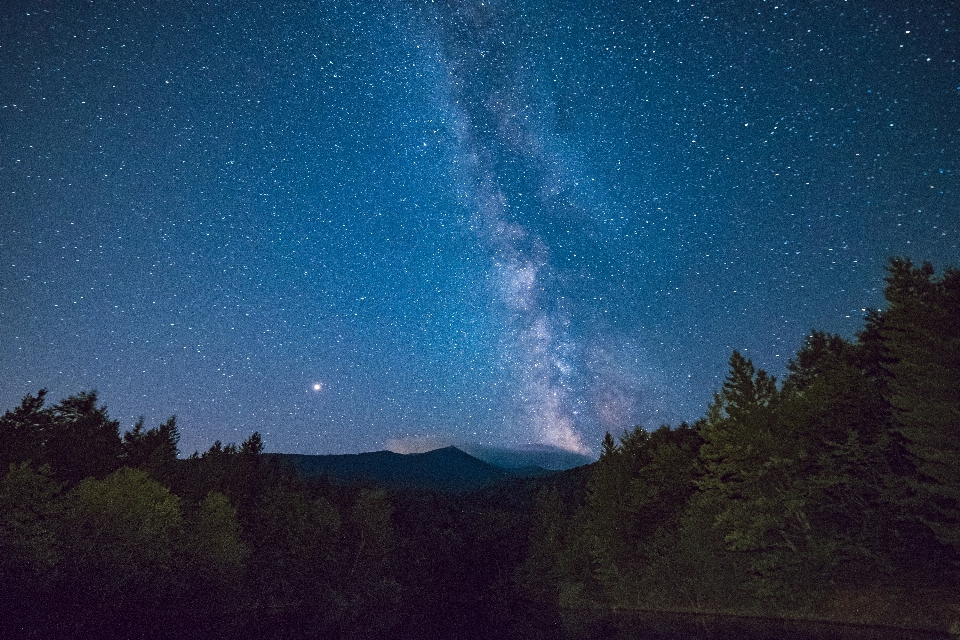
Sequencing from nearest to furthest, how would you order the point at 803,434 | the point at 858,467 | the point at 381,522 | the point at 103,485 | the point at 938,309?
1. the point at 938,309
2. the point at 858,467
3. the point at 803,434
4. the point at 103,485
5. the point at 381,522

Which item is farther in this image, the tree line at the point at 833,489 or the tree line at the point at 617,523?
the tree line at the point at 617,523

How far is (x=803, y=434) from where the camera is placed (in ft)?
114

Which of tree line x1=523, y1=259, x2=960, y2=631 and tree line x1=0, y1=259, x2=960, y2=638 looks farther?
tree line x1=0, y1=259, x2=960, y2=638

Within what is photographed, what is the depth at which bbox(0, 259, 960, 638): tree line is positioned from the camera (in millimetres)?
27047

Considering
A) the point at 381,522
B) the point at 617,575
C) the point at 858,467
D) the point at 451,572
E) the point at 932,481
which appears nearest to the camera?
the point at 932,481

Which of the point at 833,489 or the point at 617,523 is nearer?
the point at 833,489

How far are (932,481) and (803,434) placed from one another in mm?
7588

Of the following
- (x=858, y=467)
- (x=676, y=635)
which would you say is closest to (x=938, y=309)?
(x=858, y=467)

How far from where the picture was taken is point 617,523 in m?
56.9

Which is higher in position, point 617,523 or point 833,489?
point 833,489

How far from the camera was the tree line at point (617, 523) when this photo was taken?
88.7 ft

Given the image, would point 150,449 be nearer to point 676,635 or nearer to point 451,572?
point 676,635

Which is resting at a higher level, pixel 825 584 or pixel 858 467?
pixel 858 467

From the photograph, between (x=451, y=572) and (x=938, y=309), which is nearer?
(x=938, y=309)
